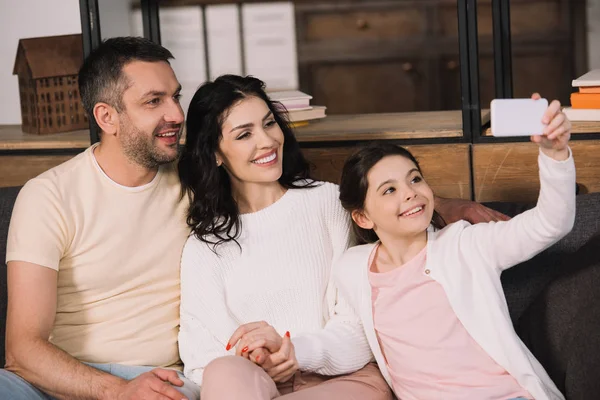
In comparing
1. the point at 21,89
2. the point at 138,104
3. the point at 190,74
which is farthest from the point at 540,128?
the point at 190,74

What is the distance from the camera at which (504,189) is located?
2.36 metres

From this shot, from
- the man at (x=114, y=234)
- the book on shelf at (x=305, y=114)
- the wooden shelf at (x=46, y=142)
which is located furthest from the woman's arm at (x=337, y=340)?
the wooden shelf at (x=46, y=142)

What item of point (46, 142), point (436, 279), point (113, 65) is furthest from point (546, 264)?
point (46, 142)

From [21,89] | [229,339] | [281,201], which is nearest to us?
[229,339]

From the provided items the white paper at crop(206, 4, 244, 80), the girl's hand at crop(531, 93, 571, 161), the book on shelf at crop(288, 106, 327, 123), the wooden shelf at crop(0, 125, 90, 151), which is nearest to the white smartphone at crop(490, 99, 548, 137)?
the girl's hand at crop(531, 93, 571, 161)

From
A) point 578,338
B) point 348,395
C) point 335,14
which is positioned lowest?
point 348,395

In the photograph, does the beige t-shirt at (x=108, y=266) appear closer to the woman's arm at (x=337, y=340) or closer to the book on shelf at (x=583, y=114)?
the woman's arm at (x=337, y=340)

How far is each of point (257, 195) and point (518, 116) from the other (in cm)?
73

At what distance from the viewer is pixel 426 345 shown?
188cm

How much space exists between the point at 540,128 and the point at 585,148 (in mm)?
727

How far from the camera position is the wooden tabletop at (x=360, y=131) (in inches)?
94.6

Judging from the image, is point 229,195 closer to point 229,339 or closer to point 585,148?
point 229,339

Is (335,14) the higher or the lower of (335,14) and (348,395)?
the higher

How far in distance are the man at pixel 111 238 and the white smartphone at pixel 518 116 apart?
791mm
